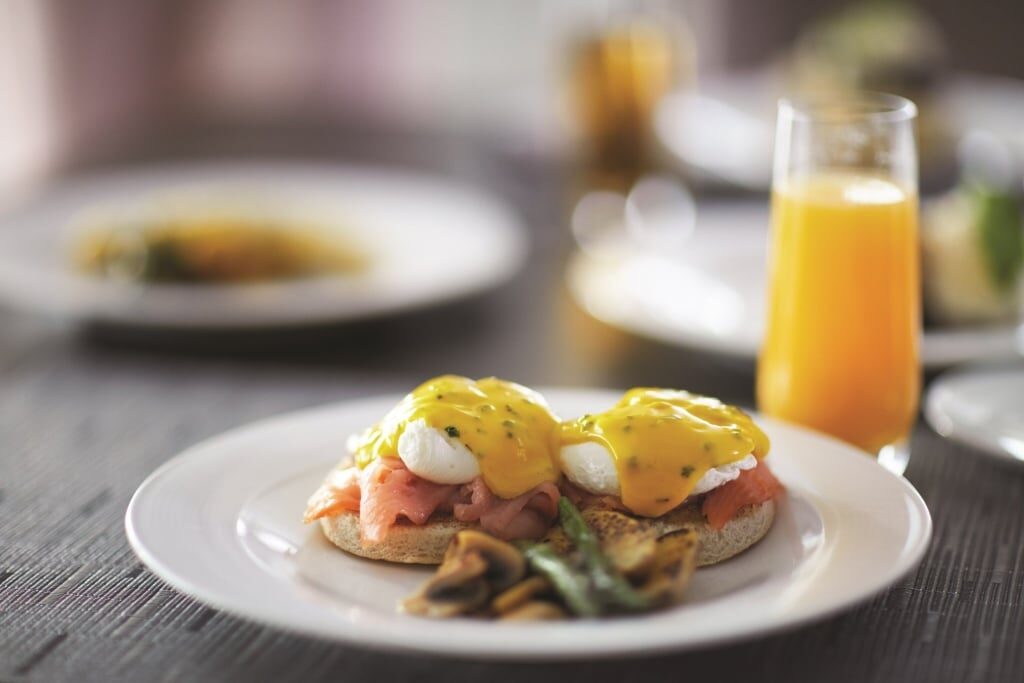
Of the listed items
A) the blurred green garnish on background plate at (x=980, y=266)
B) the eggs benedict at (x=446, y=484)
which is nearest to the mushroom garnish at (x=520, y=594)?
the eggs benedict at (x=446, y=484)

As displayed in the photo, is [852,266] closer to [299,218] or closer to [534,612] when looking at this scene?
[534,612]

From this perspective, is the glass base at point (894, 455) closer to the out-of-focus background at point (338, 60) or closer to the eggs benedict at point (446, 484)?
the eggs benedict at point (446, 484)

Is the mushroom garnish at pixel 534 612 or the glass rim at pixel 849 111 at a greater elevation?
the glass rim at pixel 849 111

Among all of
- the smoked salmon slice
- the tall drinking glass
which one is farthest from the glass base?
the smoked salmon slice

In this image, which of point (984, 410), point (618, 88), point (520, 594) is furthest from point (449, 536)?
point (618, 88)

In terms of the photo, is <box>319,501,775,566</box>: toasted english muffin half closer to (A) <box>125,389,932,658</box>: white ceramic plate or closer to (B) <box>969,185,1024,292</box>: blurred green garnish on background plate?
(A) <box>125,389,932,658</box>: white ceramic plate

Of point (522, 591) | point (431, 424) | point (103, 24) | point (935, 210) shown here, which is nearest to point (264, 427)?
point (431, 424)

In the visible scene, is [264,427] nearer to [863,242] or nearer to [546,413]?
[546,413]
